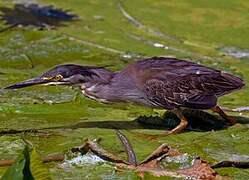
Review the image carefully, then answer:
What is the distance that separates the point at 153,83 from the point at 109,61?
2.08 meters

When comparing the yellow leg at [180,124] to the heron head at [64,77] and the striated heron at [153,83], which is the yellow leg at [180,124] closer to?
the striated heron at [153,83]

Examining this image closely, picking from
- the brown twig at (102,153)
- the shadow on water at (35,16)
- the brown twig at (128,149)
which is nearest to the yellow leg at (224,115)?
the brown twig at (128,149)

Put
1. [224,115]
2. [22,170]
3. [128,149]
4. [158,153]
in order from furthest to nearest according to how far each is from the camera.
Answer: [224,115] → [128,149] → [158,153] → [22,170]

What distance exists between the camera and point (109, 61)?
6754 millimetres

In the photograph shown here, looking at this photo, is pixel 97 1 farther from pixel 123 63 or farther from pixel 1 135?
pixel 1 135

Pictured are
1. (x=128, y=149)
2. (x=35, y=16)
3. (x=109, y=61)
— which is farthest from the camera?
(x=35, y=16)

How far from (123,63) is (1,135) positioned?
7.88ft

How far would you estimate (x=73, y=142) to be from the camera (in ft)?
14.0

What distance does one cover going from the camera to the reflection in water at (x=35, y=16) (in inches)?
323

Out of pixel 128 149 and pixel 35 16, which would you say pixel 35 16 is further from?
pixel 128 149

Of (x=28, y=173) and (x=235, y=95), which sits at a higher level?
(x=28, y=173)

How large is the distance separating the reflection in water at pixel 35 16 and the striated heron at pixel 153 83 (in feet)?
11.0

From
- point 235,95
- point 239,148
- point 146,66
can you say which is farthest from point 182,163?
point 235,95

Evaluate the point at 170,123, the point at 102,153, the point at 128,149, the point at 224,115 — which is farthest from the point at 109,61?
the point at 102,153
